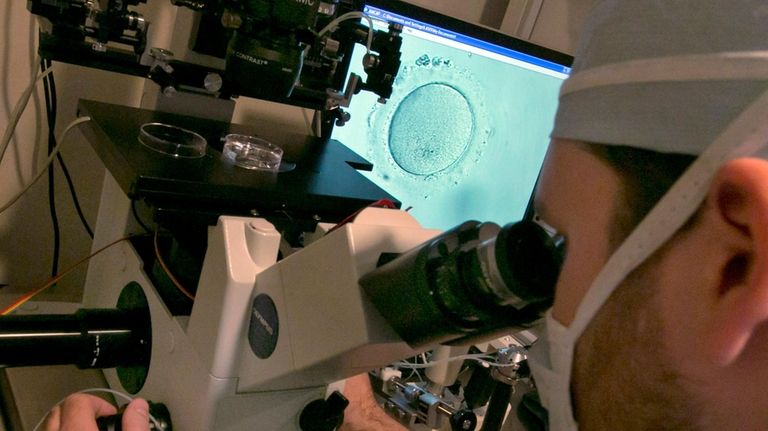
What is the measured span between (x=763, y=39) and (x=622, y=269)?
0.61 feet

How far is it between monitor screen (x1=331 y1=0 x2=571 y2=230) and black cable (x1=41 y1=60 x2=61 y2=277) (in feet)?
1.77

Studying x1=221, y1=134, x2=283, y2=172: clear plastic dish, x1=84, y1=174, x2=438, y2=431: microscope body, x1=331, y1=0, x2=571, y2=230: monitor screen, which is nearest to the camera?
x1=84, y1=174, x2=438, y2=431: microscope body

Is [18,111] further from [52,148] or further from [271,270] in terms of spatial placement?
[271,270]

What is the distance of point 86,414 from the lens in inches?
27.4

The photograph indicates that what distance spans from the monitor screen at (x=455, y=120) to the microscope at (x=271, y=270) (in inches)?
5.7

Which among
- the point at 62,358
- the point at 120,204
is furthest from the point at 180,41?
the point at 62,358

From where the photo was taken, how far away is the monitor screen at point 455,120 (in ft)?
4.01

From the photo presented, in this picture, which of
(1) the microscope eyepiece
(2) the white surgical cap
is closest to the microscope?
(1) the microscope eyepiece

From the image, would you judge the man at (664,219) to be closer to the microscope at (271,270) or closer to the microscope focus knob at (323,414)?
the microscope at (271,270)

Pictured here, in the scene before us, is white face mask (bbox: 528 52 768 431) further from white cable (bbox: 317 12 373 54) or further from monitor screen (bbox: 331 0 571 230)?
monitor screen (bbox: 331 0 571 230)

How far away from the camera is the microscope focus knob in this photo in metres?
0.80

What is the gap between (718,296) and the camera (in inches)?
16.0

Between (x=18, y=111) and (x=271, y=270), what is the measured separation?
674 mm

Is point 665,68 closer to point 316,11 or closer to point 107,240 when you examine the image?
point 316,11
